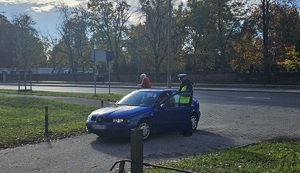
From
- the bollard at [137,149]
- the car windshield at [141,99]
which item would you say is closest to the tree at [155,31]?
the car windshield at [141,99]

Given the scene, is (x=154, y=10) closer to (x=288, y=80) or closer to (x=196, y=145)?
(x=288, y=80)

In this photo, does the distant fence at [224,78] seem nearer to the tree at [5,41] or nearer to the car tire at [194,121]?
the tree at [5,41]

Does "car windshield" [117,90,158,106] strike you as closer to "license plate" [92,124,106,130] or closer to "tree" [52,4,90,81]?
"license plate" [92,124,106,130]

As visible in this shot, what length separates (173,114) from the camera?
35.3 ft

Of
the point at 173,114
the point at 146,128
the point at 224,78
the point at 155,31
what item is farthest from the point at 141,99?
the point at 155,31

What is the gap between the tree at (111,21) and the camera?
58.5 metres

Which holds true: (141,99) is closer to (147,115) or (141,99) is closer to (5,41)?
(147,115)

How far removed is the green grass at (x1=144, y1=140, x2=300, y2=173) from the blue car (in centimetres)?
241

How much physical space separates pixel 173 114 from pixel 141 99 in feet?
3.20

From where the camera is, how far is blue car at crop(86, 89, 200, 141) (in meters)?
9.58

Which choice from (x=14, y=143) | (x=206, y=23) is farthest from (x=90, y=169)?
(x=206, y=23)

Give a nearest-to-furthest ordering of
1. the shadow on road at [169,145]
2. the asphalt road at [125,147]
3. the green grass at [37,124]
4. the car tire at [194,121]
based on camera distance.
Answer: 1. the asphalt road at [125,147]
2. the shadow on road at [169,145]
3. the green grass at [37,124]
4. the car tire at [194,121]

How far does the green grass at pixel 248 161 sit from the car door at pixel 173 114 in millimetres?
2538

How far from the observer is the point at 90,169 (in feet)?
23.1
